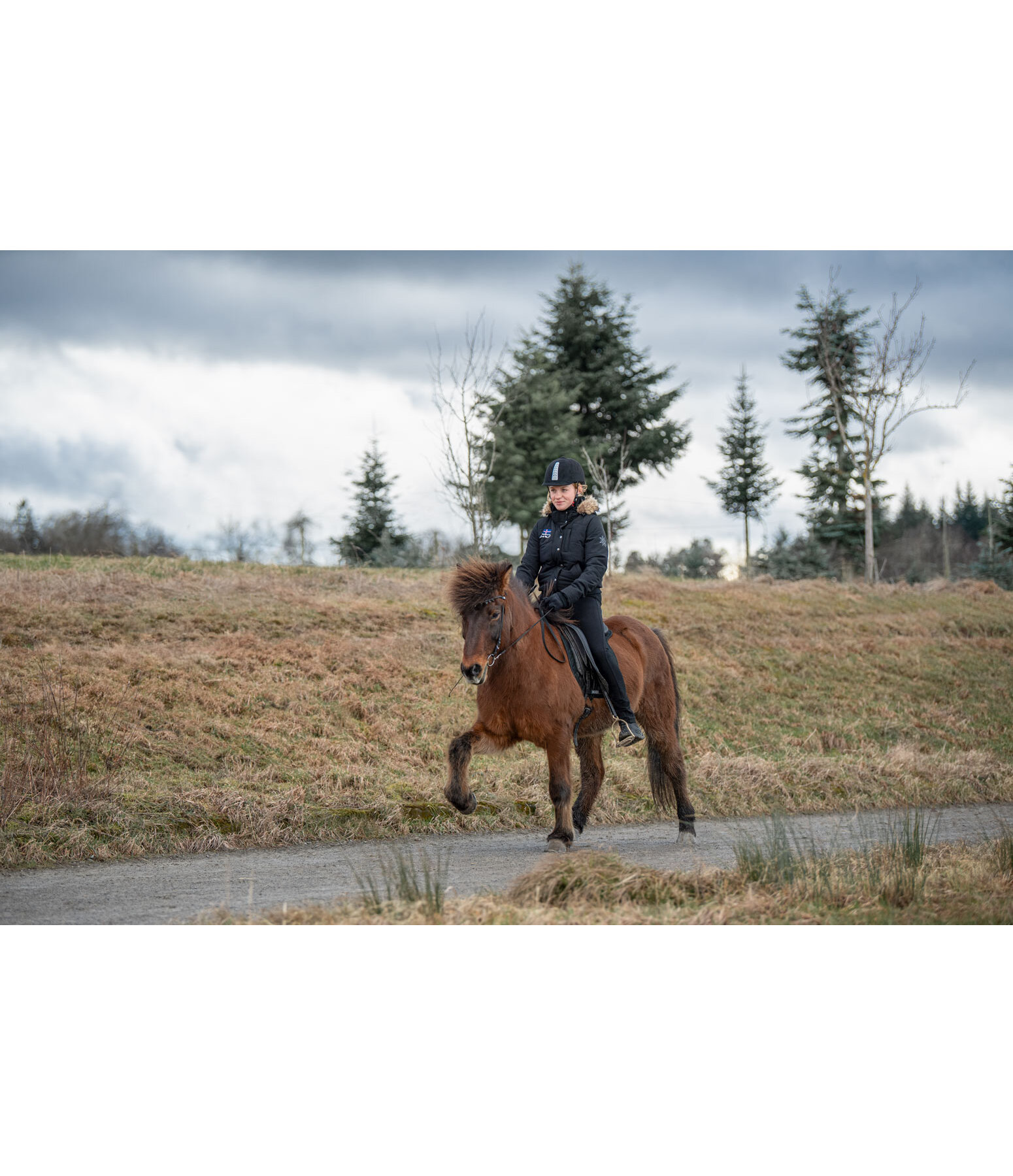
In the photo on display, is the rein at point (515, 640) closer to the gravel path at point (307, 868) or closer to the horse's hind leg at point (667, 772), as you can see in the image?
the gravel path at point (307, 868)

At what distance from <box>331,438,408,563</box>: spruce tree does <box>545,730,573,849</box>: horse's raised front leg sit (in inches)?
1236

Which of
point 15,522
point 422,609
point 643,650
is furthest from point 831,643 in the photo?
point 15,522

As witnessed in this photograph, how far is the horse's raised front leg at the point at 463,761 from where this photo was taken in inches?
311

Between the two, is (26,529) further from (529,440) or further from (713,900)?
(713,900)

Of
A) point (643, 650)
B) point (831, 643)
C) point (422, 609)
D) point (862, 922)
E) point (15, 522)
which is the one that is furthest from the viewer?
point (15, 522)

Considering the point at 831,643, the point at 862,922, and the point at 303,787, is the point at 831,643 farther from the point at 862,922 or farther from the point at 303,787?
the point at 862,922

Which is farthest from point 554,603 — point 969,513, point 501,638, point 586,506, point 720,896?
point 969,513

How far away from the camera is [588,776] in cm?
985

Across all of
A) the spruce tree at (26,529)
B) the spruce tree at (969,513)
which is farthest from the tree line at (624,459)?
the spruce tree at (969,513)

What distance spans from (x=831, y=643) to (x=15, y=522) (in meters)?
23.0

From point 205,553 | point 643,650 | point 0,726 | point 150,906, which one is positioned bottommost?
point 150,906

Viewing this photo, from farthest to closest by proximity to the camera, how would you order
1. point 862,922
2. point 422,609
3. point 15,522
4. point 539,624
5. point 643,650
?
1. point 15,522
2. point 422,609
3. point 643,650
4. point 539,624
5. point 862,922

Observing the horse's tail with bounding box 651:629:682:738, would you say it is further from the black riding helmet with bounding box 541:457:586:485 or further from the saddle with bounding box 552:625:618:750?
the black riding helmet with bounding box 541:457:586:485

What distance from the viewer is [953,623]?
25.2 meters
